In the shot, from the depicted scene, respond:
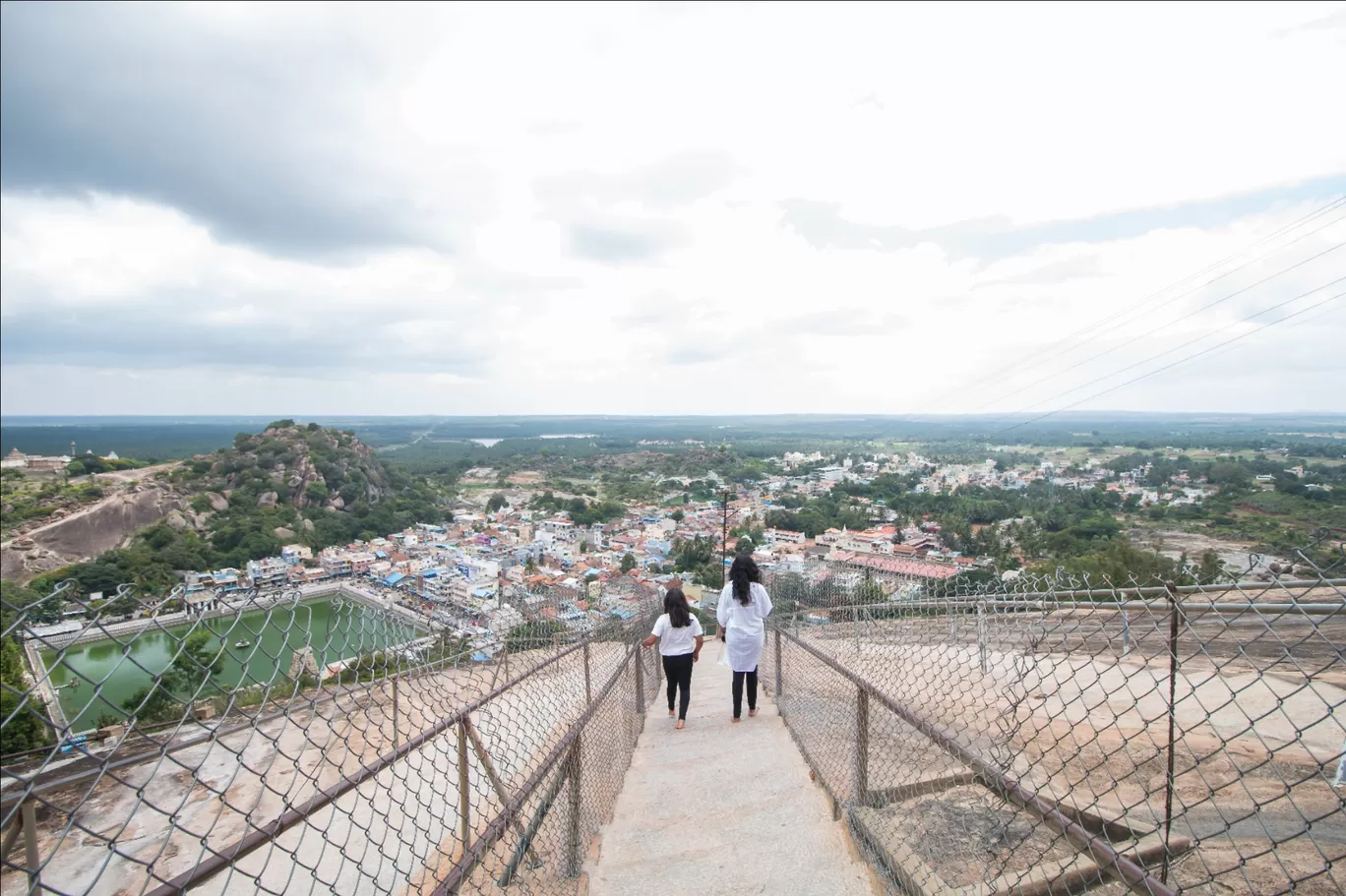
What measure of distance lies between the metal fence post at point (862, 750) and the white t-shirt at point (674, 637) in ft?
7.26

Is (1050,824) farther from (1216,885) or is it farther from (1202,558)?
(1202,558)

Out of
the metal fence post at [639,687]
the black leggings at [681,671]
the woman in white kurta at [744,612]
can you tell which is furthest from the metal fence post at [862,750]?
the black leggings at [681,671]

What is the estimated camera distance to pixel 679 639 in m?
5.34

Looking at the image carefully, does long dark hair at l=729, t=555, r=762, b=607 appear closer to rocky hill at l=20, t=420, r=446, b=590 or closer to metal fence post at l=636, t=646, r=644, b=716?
metal fence post at l=636, t=646, r=644, b=716

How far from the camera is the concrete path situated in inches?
114

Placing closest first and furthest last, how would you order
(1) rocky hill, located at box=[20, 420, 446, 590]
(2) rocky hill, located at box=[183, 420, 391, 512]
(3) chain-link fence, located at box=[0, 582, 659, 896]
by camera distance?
(3) chain-link fence, located at box=[0, 582, 659, 896], (1) rocky hill, located at box=[20, 420, 446, 590], (2) rocky hill, located at box=[183, 420, 391, 512]

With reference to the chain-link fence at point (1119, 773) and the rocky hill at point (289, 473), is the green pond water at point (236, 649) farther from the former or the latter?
the rocky hill at point (289, 473)

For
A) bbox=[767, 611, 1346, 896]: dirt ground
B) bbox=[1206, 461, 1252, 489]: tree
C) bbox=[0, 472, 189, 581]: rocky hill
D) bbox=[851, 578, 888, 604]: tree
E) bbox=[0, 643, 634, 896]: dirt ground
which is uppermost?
bbox=[1206, 461, 1252, 489]: tree

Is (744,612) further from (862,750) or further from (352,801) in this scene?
(352,801)

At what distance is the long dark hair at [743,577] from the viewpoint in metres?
4.93

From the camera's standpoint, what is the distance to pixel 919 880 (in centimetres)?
256

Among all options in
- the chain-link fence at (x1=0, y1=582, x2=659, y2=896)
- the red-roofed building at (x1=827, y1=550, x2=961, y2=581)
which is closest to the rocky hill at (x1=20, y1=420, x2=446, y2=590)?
the chain-link fence at (x1=0, y1=582, x2=659, y2=896)

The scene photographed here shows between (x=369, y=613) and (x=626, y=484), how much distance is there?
203 ft

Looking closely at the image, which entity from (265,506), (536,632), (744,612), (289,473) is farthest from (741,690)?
(289,473)
